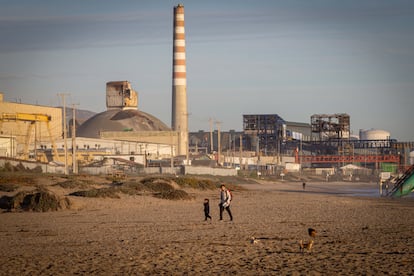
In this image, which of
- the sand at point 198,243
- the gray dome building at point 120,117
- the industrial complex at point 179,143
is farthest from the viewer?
the gray dome building at point 120,117

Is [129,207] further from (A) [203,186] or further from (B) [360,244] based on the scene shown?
(A) [203,186]

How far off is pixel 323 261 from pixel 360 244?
3.12 metres

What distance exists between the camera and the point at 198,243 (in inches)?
699

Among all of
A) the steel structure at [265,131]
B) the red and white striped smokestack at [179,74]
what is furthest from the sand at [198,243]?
the steel structure at [265,131]

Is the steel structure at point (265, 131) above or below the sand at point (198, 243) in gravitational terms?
above

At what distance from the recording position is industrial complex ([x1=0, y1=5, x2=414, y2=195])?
281ft

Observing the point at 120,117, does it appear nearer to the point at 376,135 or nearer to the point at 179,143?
the point at 179,143

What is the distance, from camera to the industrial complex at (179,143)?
8569 cm

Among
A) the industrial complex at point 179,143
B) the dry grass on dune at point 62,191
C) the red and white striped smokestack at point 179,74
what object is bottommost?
the dry grass on dune at point 62,191

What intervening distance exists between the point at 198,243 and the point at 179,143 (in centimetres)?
8853

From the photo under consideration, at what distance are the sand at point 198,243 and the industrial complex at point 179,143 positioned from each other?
46.9m

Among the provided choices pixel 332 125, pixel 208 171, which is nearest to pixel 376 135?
pixel 332 125

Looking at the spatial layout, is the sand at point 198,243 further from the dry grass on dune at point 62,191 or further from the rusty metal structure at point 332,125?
the rusty metal structure at point 332,125

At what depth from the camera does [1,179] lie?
1704 inches
